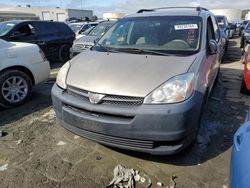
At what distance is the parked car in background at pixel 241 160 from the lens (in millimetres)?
1495

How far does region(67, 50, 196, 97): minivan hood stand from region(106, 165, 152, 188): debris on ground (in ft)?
2.92

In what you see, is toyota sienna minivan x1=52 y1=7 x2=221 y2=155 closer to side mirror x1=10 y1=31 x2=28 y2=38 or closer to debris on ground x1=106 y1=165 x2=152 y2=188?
debris on ground x1=106 y1=165 x2=152 y2=188

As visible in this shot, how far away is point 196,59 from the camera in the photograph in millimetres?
3061

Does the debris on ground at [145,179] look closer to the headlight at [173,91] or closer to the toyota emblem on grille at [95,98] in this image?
the headlight at [173,91]

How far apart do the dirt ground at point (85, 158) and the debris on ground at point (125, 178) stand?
60 millimetres

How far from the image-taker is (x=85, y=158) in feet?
10.2

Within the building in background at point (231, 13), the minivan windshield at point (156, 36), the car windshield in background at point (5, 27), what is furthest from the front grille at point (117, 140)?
the building in background at point (231, 13)

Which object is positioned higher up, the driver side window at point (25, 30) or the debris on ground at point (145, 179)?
the driver side window at point (25, 30)

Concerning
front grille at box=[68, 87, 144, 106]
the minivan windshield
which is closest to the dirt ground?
front grille at box=[68, 87, 144, 106]

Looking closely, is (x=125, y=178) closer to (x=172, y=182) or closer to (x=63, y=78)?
(x=172, y=182)

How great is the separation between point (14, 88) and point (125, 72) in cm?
280

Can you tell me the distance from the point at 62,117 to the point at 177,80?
1.45 metres

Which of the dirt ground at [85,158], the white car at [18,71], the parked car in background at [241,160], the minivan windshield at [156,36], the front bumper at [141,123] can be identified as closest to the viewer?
the parked car in background at [241,160]

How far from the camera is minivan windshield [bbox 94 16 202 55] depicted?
11.3 feet
